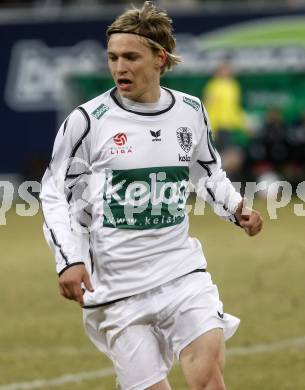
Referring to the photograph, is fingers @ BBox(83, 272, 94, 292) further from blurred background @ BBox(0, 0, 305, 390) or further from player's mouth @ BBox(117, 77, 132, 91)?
blurred background @ BBox(0, 0, 305, 390)

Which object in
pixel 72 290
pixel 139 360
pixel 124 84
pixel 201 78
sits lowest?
pixel 201 78

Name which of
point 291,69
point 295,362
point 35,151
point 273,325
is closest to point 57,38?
point 35,151

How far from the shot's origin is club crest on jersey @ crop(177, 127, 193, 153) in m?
5.65

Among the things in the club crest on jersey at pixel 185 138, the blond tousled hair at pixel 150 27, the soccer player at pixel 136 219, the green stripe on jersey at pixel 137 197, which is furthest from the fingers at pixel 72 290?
the blond tousled hair at pixel 150 27

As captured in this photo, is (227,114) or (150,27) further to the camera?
(227,114)

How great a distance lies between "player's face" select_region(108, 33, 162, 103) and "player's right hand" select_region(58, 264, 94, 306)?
33.9 inches

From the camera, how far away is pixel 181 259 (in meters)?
5.59

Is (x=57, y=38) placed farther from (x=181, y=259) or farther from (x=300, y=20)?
(x=181, y=259)

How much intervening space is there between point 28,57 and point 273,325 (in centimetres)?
1342

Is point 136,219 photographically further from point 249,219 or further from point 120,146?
point 249,219

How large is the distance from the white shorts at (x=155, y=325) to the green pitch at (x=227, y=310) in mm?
2344

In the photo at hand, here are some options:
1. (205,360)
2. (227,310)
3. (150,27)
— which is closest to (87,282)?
(205,360)

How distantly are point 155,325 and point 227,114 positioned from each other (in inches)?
650

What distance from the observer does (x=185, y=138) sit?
18.6ft
